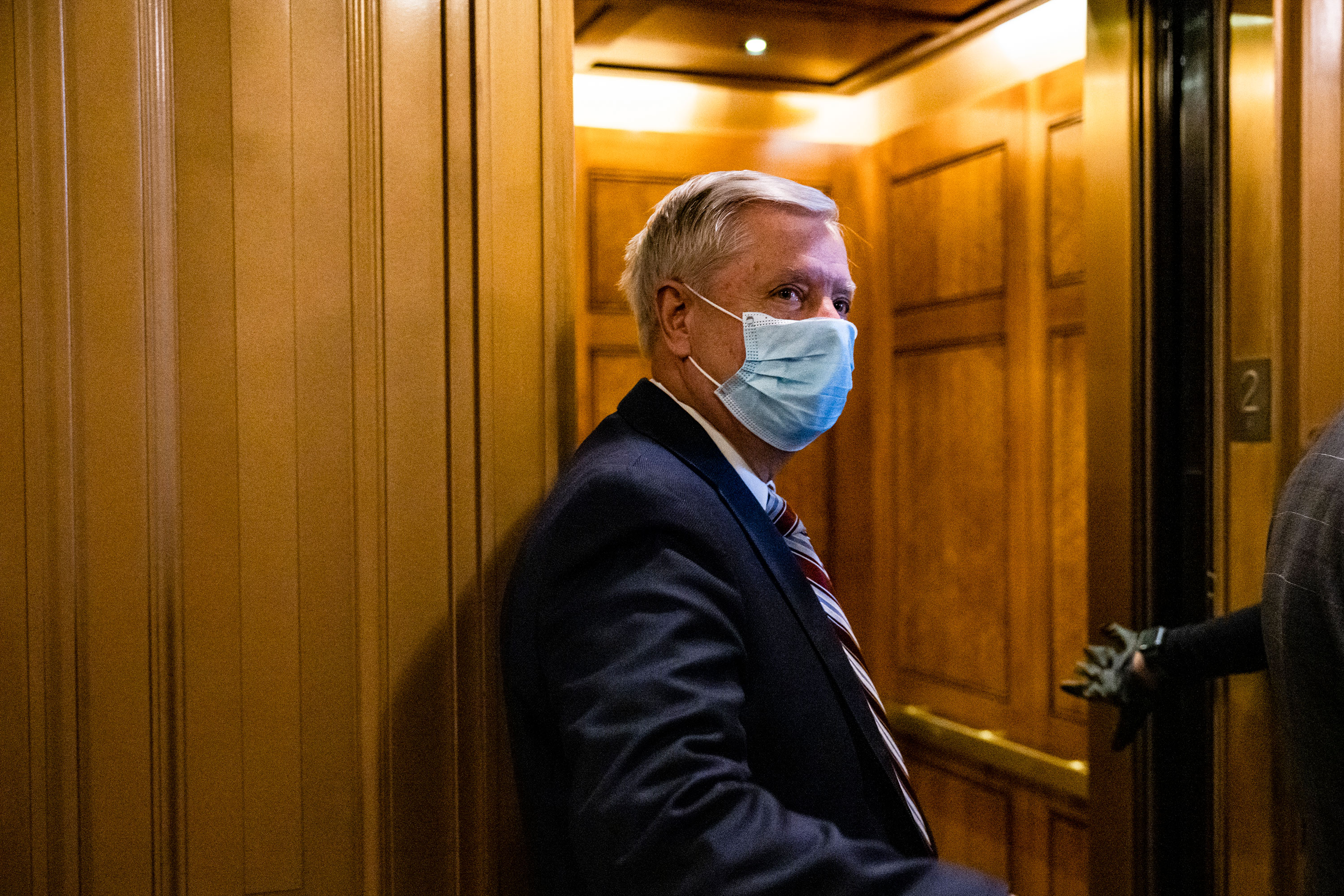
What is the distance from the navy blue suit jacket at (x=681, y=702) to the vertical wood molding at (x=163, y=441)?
0.38 metres

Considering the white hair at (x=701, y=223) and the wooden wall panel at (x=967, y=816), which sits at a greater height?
the white hair at (x=701, y=223)

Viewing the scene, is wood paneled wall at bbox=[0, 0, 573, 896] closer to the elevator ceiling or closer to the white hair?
the white hair

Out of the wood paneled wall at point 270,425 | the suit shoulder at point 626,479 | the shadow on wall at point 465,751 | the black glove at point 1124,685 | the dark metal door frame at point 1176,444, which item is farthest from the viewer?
the dark metal door frame at point 1176,444

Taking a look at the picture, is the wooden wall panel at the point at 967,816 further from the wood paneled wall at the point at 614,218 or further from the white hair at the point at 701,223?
the white hair at the point at 701,223

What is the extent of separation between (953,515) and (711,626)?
2.34 metres

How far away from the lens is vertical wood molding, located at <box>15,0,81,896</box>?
1179 millimetres

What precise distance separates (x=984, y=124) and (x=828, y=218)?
6.08ft

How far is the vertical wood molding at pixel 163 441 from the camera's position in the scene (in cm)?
121

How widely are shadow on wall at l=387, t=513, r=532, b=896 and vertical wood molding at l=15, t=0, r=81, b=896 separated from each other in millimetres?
375

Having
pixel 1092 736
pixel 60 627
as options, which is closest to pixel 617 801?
pixel 60 627

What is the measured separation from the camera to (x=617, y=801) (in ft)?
3.01

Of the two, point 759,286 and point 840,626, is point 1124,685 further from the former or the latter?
point 759,286

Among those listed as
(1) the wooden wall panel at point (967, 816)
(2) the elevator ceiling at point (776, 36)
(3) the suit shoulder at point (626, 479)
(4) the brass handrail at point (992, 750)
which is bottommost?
(1) the wooden wall panel at point (967, 816)

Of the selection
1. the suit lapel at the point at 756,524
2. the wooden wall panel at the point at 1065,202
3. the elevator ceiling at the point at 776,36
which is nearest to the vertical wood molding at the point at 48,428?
the suit lapel at the point at 756,524
